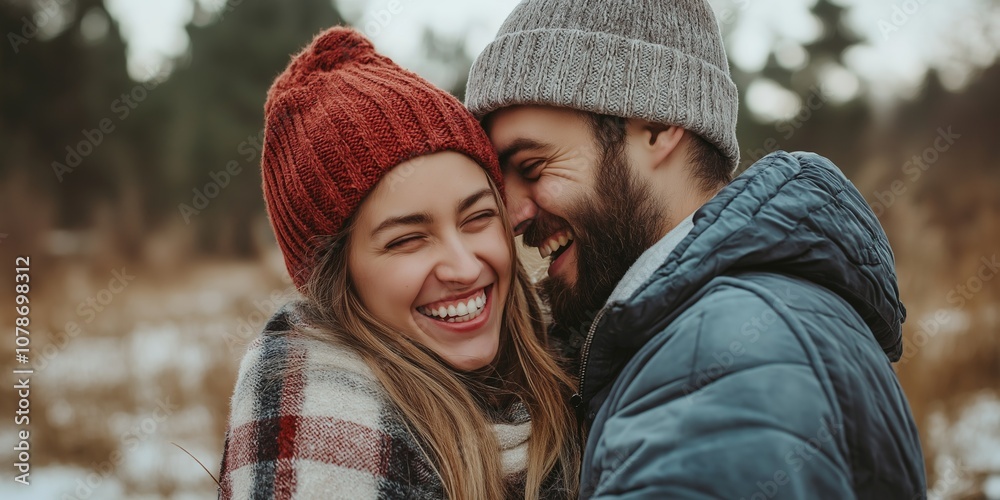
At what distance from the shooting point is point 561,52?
2.08 m

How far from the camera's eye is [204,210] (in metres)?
7.03

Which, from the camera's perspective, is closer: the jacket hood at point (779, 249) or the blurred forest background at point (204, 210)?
the jacket hood at point (779, 249)

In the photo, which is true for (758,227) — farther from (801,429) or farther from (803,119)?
(803,119)

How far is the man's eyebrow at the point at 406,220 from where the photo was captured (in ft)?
6.20

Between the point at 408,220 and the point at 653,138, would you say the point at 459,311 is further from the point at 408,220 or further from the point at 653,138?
the point at 653,138

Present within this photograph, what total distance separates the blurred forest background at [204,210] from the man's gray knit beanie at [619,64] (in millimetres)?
3328

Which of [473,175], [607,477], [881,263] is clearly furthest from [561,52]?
[607,477]

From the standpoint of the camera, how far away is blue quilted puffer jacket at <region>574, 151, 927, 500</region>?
1163 mm

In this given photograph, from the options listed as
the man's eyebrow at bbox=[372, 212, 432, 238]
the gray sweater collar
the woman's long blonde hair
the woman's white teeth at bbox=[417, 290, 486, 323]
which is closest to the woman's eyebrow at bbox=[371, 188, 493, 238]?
the man's eyebrow at bbox=[372, 212, 432, 238]

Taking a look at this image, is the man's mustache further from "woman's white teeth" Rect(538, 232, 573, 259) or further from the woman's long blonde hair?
the woman's long blonde hair

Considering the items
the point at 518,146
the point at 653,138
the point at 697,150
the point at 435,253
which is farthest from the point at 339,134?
the point at 697,150

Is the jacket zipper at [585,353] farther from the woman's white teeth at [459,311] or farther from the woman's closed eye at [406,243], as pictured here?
the woman's closed eye at [406,243]

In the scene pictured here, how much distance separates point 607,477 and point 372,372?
2.52 ft

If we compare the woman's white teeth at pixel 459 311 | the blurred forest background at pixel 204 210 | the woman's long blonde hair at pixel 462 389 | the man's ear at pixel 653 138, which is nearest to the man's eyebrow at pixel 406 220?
the woman's long blonde hair at pixel 462 389
